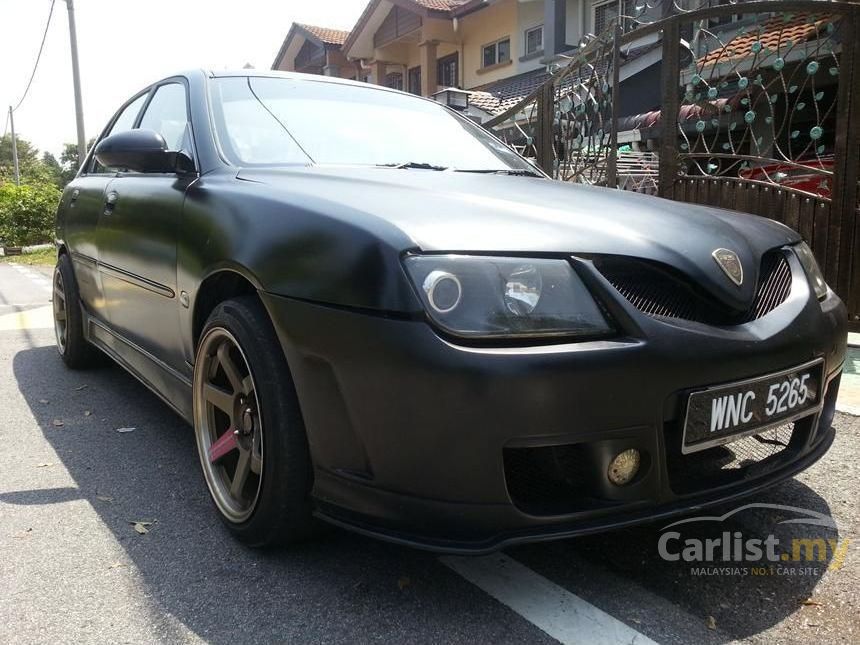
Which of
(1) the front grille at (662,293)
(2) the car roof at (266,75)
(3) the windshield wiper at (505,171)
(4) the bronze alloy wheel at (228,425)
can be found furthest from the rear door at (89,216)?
(1) the front grille at (662,293)

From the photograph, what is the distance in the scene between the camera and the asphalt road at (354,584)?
70.1 inches

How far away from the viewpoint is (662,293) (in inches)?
69.8

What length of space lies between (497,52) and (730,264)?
719 inches

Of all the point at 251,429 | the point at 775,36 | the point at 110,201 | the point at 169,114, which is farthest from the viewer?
the point at 775,36

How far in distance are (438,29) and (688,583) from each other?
1910 centimetres

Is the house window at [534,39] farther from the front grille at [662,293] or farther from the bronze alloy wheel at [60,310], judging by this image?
the front grille at [662,293]

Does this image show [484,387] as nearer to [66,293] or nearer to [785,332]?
[785,332]

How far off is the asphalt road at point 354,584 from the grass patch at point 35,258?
13371 millimetres

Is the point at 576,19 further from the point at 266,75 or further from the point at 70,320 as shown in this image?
the point at 266,75

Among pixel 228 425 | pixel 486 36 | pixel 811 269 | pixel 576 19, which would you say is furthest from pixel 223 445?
pixel 486 36

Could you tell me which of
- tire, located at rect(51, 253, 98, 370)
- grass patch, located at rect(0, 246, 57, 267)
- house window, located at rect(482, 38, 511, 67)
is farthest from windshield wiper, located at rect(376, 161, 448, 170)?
house window, located at rect(482, 38, 511, 67)

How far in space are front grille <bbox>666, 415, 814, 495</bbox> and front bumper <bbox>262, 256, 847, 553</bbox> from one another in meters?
0.02

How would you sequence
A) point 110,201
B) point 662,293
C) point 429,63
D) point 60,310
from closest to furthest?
point 662,293, point 110,201, point 60,310, point 429,63

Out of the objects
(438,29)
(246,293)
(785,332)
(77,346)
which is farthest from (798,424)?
(438,29)
